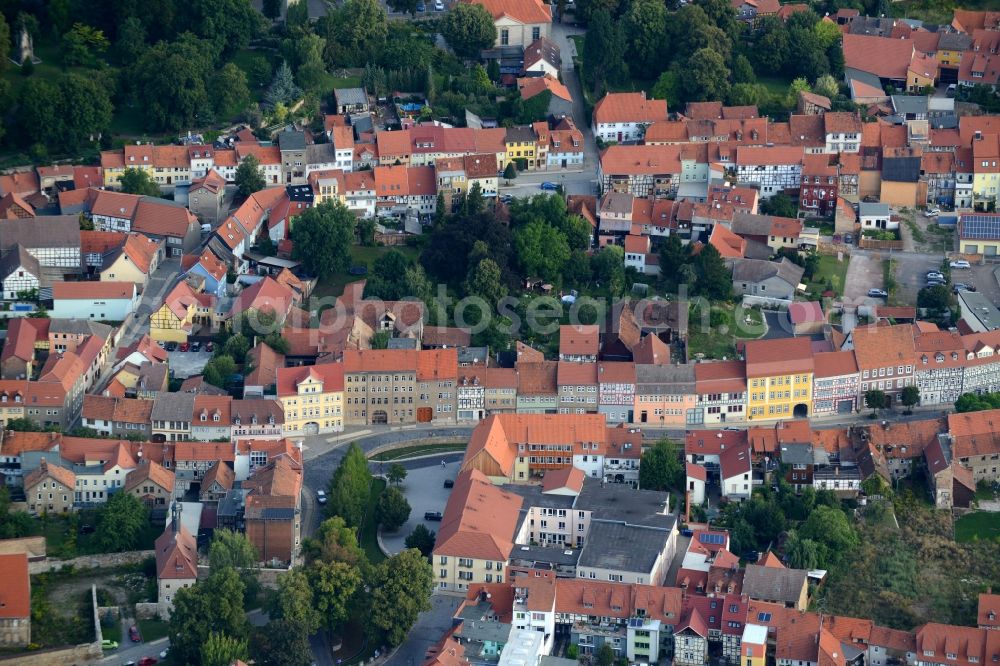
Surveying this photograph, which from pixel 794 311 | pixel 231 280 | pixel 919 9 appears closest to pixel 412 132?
pixel 231 280

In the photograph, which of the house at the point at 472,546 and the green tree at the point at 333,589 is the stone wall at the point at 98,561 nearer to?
the green tree at the point at 333,589

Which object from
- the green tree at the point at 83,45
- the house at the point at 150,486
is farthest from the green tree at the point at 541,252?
the green tree at the point at 83,45

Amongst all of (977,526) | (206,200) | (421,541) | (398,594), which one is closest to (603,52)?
(206,200)

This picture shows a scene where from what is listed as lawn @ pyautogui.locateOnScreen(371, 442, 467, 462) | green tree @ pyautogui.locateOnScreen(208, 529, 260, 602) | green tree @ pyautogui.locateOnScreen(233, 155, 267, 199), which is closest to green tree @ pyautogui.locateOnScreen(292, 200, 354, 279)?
green tree @ pyautogui.locateOnScreen(233, 155, 267, 199)

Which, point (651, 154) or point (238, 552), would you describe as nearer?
point (238, 552)

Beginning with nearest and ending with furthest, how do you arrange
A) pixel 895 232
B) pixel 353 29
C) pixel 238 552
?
pixel 238 552
pixel 895 232
pixel 353 29

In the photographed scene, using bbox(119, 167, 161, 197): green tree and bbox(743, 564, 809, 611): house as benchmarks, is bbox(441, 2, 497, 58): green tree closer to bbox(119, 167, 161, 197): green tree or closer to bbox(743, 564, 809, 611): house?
bbox(119, 167, 161, 197): green tree

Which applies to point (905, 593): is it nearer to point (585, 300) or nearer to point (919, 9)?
point (585, 300)
